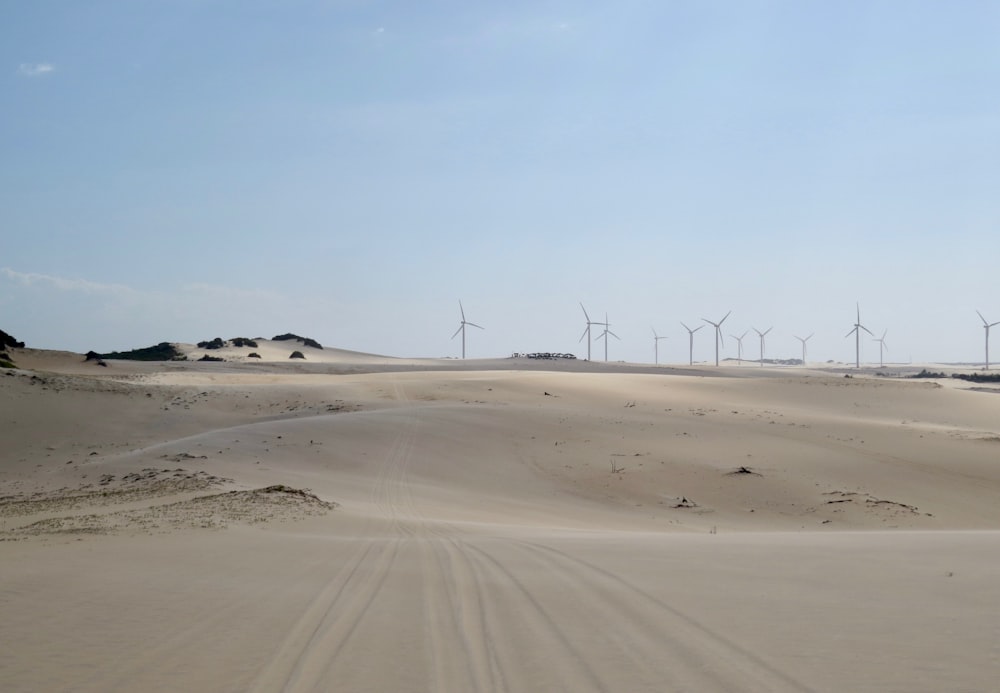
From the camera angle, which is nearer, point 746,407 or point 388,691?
point 388,691

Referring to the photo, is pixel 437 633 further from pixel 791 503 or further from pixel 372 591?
pixel 791 503

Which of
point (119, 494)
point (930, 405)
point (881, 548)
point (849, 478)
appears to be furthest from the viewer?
point (930, 405)

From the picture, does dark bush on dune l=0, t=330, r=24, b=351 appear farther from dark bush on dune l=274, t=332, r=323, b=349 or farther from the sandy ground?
dark bush on dune l=274, t=332, r=323, b=349

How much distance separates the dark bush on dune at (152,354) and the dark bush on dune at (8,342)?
2145cm

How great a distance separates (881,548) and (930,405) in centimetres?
3018

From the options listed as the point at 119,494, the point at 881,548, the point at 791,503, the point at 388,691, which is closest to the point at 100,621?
the point at 388,691

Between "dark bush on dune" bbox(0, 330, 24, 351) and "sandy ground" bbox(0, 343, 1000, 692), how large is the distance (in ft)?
47.2

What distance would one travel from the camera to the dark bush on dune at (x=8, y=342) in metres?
42.2

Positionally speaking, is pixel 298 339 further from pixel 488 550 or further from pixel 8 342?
pixel 488 550

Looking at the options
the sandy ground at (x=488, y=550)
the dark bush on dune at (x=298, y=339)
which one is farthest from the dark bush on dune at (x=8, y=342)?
the dark bush on dune at (x=298, y=339)

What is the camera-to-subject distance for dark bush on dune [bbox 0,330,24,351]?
42.2 m

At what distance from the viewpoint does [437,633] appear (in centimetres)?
631

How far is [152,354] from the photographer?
73.1 m

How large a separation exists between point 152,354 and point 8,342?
28.3 m
